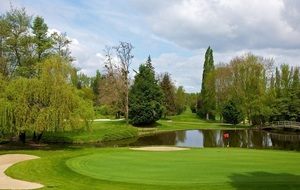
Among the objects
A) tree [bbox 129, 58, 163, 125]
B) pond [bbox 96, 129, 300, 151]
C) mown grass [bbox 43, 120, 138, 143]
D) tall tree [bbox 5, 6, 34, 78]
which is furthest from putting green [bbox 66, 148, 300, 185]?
tree [bbox 129, 58, 163, 125]

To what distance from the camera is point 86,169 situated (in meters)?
16.7

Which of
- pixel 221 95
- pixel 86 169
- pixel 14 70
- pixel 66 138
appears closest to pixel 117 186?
pixel 86 169

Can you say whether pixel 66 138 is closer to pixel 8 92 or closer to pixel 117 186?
pixel 8 92

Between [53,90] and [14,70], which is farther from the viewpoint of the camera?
[14,70]

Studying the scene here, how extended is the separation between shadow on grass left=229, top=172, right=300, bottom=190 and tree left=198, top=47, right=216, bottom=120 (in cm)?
6512

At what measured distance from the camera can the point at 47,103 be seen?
27.0 metres

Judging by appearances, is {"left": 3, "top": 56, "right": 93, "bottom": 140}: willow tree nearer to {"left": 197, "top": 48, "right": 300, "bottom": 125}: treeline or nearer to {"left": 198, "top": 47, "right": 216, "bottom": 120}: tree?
{"left": 197, "top": 48, "right": 300, "bottom": 125}: treeline

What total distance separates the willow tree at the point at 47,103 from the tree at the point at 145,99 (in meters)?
29.9

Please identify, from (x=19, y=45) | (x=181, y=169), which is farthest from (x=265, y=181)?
(x=19, y=45)

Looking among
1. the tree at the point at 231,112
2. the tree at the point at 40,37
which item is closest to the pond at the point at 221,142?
the tree at the point at 40,37

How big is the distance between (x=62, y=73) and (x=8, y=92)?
484cm

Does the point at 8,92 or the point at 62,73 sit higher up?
the point at 62,73

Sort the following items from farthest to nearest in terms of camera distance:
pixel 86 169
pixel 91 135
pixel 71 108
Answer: pixel 91 135 < pixel 71 108 < pixel 86 169

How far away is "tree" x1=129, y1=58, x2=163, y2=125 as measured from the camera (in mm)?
57781
